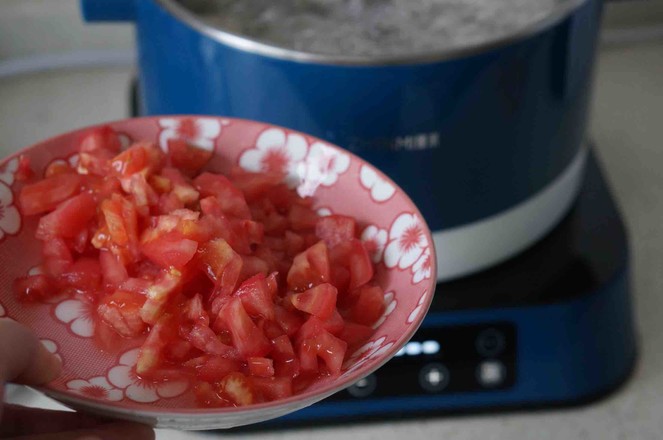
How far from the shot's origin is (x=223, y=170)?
701mm

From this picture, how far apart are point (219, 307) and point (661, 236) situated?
0.75 metres

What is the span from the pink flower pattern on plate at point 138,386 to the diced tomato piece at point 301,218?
0.52 feet

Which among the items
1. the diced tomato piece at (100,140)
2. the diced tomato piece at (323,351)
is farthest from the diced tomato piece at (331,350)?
the diced tomato piece at (100,140)

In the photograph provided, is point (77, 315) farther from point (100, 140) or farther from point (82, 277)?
point (100, 140)

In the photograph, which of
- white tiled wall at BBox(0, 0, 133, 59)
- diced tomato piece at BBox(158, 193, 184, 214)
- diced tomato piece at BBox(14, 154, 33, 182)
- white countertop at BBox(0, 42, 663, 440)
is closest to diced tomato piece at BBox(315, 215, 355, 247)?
diced tomato piece at BBox(158, 193, 184, 214)

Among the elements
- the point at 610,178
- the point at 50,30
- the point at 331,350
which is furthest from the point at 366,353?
the point at 50,30

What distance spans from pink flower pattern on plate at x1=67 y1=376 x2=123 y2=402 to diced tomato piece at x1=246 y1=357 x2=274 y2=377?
83 millimetres

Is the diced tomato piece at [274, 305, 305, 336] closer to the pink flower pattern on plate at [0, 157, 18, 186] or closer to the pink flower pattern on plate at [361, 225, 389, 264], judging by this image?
the pink flower pattern on plate at [361, 225, 389, 264]

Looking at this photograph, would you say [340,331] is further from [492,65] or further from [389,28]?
[389,28]

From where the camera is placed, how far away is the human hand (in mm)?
473

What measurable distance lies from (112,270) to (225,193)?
10 cm

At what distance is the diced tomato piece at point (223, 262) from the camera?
1.87 feet

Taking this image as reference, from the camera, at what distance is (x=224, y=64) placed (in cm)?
76

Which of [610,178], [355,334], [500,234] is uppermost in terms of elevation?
[355,334]
